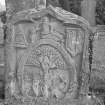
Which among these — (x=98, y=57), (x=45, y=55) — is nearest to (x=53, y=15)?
(x=45, y=55)

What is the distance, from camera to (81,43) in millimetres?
3900

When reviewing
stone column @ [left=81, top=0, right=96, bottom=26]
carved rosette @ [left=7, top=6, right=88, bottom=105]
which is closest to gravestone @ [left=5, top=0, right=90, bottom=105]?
carved rosette @ [left=7, top=6, right=88, bottom=105]

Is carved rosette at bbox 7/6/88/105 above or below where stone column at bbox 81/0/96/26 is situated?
below

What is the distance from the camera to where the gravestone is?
3838 millimetres

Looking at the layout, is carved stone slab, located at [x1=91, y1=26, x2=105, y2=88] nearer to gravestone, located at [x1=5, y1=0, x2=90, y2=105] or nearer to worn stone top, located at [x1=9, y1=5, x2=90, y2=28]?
gravestone, located at [x1=5, y1=0, x2=90, y2=105]

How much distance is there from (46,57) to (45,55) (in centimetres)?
4

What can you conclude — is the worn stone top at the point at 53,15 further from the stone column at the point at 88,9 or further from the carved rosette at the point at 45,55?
the stone column at the point at 88,9

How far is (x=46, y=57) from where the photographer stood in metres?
3.97

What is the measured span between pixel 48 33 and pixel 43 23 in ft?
0.69

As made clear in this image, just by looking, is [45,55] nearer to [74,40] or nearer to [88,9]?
[74,40]

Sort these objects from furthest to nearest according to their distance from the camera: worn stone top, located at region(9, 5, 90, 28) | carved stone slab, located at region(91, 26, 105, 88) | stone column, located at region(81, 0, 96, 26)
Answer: stone column, located at region(81, 0, 96, 26) < carved stone slab, located at region(91, 26, 105, 88) < worn stone top, located at region(9, 5, 90, 28)


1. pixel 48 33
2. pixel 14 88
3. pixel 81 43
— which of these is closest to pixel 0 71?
pixel 14 88

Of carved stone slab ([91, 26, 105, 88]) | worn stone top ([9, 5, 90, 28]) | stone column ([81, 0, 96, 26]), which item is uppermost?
stone column ([81, 0, 96, 26])

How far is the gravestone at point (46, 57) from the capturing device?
12.6 ft
